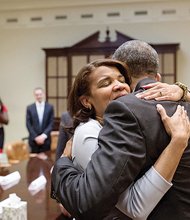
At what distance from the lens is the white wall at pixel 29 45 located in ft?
25.7

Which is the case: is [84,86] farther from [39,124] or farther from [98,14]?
[98,14]

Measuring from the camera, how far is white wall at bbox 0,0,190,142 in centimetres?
783

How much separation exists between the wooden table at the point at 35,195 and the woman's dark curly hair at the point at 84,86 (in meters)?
0.76

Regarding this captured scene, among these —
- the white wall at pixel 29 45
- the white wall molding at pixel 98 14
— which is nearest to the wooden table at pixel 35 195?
the white wall at pixel 29 45

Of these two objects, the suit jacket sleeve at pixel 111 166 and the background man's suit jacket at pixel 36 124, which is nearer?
the suit jacket sleeve at pixel 111 166

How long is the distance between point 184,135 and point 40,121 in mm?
5077

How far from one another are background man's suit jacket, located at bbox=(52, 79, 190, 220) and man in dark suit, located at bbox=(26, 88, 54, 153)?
4.75 metres

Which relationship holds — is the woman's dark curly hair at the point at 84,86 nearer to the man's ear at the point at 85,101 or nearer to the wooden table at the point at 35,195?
the man's ear at the point at 85,101

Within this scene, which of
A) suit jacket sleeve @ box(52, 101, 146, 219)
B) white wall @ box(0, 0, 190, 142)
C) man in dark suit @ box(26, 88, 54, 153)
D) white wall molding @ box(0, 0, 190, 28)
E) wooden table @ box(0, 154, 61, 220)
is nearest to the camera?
suit jacket sleeve @ box(52, 101, 146, 219)

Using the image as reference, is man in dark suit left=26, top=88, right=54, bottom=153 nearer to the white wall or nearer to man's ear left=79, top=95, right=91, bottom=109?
the white wall

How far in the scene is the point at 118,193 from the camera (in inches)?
40.6

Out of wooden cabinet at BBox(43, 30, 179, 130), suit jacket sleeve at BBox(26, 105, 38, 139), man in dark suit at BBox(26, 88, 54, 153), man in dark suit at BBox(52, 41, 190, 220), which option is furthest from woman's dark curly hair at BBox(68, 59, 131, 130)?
wooden cabinet at BBox(43, 30, 179, 130)

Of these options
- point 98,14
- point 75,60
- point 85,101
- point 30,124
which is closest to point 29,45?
point 75,60

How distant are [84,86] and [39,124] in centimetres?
477
